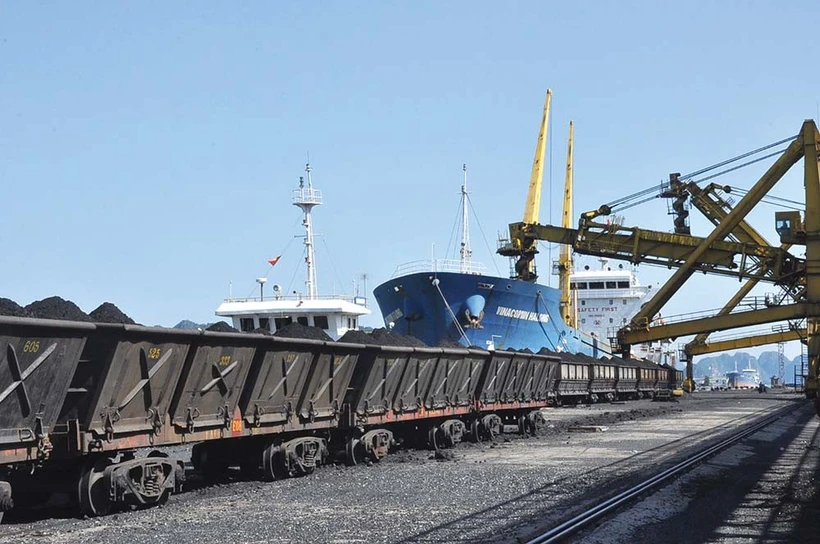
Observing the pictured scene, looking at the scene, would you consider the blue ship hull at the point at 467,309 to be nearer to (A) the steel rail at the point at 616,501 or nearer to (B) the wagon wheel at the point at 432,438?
(B) the wagon wheel at the point at 432,438

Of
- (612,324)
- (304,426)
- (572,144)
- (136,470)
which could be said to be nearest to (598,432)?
(304,426)

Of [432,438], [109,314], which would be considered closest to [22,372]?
[109,314]

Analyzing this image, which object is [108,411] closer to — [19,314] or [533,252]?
[19,314]

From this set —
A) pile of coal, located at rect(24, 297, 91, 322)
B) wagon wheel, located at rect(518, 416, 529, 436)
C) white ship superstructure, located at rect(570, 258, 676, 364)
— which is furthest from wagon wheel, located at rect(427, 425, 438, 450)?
white ship superstructure, located at rect(570, 258, 676, 364)

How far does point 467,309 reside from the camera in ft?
158

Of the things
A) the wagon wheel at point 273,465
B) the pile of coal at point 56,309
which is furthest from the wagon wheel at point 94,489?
the wagon wheel at point 273,465

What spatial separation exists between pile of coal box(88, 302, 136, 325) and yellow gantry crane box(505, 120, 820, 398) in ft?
104

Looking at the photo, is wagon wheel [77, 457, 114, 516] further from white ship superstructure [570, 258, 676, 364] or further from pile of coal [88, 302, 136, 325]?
white ship superstructure [570, 258, 676, 364]

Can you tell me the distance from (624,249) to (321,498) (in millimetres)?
35297

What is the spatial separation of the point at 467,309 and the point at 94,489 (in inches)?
1447

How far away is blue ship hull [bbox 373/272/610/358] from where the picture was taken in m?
47.8

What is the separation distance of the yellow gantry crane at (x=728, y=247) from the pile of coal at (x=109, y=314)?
104 feet

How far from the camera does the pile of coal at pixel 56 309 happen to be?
42.5ft

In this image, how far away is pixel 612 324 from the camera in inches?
2918
